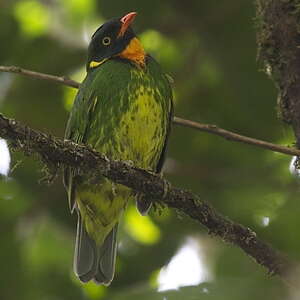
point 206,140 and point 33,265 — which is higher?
point 206,140

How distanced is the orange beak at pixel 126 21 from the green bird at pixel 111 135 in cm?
1

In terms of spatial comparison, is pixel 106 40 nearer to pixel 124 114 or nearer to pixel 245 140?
pixel 124 114

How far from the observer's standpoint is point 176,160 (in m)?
4.47

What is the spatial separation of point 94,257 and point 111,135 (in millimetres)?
662

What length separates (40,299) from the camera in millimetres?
3721

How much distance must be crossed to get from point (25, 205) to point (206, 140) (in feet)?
3.56

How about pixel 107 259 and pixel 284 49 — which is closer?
pixel 284 49

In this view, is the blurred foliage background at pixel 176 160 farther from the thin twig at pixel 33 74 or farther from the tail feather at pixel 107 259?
the thin twig at pixel 33 74

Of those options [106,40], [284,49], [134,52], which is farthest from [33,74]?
[106,40]

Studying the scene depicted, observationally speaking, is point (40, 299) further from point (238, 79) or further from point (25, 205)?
point (238, 79)

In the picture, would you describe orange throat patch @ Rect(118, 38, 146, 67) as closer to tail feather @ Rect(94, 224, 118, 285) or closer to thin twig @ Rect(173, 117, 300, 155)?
tail feather @ Rect(94, 224, 118, 285)

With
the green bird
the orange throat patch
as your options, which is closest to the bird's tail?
the green bird

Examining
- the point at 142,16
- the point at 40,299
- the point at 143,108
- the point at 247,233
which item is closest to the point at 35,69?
the point at 142,16

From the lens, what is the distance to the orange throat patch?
4.13m
